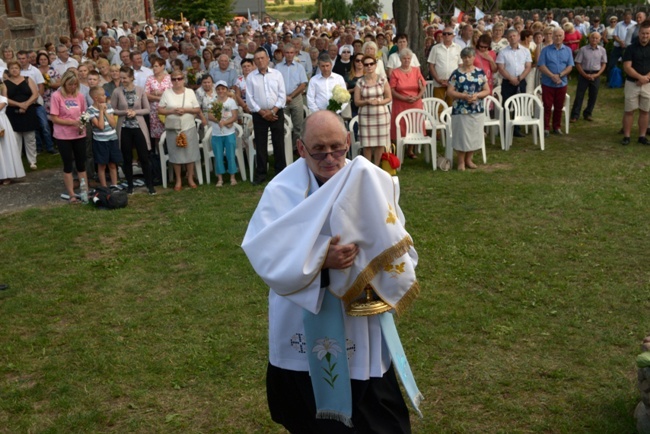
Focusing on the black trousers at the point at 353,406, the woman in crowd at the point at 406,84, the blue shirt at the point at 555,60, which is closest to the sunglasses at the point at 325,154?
the black trousers at the point at 353,406

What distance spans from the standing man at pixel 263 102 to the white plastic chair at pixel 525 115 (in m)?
4.23

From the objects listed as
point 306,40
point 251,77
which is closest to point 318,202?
point 251,77

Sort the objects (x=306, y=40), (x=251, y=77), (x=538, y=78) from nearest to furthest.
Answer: (x=251, y=77) → (x=538, y=78) → (x=306, y=40)

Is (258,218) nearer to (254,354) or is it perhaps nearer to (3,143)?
(254,354)

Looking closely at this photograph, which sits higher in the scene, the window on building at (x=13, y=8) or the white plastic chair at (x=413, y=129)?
the window on building at (x=13, y=8)

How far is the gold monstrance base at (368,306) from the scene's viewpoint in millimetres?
3701

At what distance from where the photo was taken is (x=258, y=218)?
3793mm

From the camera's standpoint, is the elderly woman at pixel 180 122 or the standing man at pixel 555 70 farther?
the standing man at pixel 555 70

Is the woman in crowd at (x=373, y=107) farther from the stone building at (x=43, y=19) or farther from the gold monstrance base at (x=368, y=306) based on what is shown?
the stone building at (x=43, y=19)

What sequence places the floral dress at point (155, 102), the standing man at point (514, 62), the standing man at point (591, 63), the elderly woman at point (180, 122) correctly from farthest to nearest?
the standing man at point (591, 63) < the standing man at point (514, 62) < the floral dress at point (155, 102) < the elderly woman at point (180, 122)

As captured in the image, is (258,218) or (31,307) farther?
(31,307)

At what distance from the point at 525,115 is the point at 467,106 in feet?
8.12

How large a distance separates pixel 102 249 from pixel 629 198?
6782mm

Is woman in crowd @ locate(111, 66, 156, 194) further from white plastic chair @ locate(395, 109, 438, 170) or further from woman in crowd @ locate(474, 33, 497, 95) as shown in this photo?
woman in crowd @ locate(474, 33, 497, 95)
